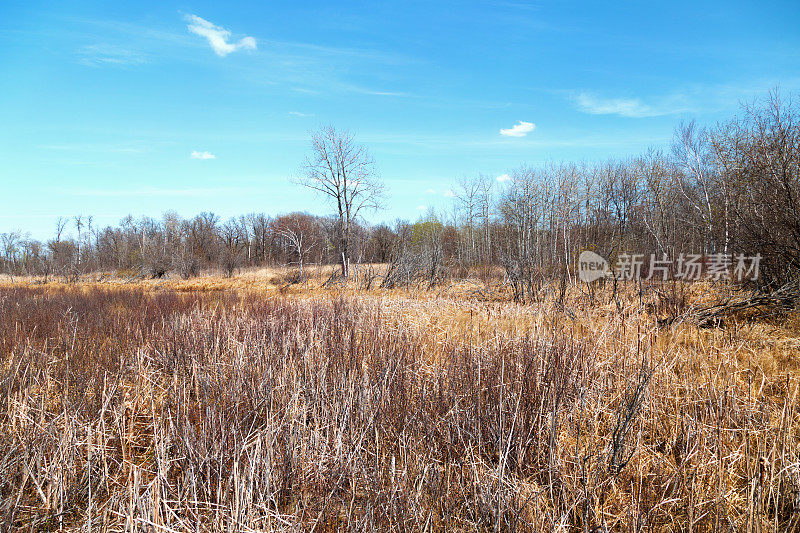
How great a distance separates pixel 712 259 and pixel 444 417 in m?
11.1

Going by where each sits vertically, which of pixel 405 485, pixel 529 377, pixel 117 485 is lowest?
pixel 117 485

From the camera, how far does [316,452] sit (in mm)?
2311

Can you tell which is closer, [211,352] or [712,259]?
[211,352]

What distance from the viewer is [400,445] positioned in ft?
7.73

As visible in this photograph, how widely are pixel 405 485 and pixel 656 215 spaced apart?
33.2 metres

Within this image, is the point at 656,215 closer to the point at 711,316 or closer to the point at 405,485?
the point at 711,316

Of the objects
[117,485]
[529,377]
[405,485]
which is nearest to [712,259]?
[529,377]

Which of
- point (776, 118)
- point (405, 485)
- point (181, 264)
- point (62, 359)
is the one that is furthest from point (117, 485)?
point (181, 264)

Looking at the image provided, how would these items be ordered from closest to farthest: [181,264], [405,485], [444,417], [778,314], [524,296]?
1. [405,485]
2. [444,417]
3. [778,314]
4. [524,296]
5. [181,264]

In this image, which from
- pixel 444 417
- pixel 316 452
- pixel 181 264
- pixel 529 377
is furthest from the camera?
pixel 181 264

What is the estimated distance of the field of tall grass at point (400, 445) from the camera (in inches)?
75.4

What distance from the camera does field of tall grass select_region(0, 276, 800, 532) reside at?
6.28 ft

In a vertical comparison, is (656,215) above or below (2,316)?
above

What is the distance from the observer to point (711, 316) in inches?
256
